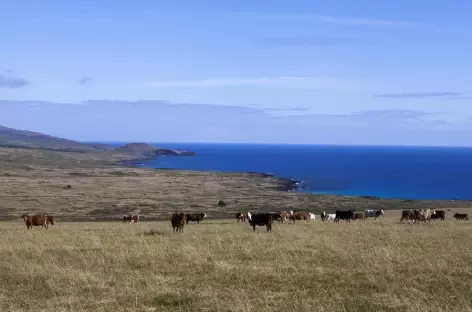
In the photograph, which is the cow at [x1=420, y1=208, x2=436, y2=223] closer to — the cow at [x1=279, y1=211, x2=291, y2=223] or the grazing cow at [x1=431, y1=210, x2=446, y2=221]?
the grazing cow at [x1=431, y1=210, x2=446, y2=221]

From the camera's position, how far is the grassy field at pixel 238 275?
37.6ft

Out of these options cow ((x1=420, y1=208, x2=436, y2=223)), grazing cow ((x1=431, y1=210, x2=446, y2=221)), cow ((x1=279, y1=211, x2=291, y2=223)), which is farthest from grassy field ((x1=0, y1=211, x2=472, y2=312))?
grazing cow ((x1=431, y1=210, x2=446, y2=221))

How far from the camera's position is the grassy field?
11461mm

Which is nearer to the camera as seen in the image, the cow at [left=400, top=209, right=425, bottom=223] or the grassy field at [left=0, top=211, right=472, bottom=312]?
the grassy field at [left=0, top=211, right=472, bottom=312]

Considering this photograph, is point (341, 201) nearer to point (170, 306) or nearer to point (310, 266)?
point (310, 266)

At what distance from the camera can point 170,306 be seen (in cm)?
1144

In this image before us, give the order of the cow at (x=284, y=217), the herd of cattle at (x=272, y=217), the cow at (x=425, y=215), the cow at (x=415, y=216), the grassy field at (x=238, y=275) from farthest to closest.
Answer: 1. the cow at (x=284, y=217)
2. the cow at (x=425, y=215)
3. the cow at (x=415, y=216)
4. the herd of cattle at (x=272, y=217)
5. the grassy field at (x=238, y=275)

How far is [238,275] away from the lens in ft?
47.1

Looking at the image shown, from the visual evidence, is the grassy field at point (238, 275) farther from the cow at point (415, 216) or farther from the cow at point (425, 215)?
the cow at point (425, 215)

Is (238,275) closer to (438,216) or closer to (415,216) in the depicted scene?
(415,216)

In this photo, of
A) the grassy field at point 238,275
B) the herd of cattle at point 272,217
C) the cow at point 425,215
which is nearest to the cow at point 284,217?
the herd of cattle at point 272,217

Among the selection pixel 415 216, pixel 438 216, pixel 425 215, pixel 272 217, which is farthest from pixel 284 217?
pixel 438 216

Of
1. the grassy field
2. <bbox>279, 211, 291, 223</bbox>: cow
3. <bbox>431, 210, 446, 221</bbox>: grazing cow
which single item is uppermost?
the grassy field

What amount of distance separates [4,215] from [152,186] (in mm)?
44787
